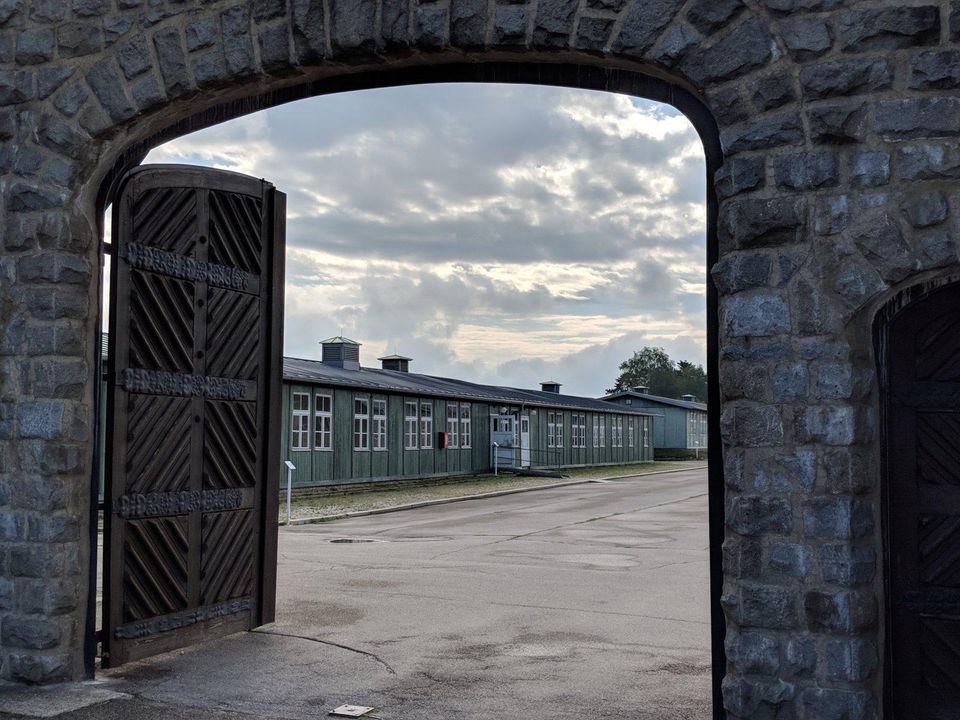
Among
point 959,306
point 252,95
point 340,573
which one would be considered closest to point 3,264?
point 252,95

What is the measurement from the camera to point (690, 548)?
48.7 ft

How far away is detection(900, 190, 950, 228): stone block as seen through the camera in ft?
15.7

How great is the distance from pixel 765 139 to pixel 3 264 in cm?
458

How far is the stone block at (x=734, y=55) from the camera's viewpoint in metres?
5.17

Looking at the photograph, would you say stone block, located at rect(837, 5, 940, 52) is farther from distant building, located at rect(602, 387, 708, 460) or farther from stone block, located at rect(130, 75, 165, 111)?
distant building, located at rect(602, 387, 708, 460)

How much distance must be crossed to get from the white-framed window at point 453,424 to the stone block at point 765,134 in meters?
31.0

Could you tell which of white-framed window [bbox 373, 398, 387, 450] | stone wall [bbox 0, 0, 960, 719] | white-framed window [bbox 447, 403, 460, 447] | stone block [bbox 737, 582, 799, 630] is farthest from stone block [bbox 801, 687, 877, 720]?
white-framed window [bbox 447, 403, 460, 447]

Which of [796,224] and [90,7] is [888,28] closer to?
A: [796,224]

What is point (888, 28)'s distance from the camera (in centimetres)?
497

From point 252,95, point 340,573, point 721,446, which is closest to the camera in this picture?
point 721,446

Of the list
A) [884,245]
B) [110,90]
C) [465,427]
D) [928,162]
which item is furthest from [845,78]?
[465,427]

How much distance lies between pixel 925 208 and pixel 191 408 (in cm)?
506

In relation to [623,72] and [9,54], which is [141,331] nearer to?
[9,54]

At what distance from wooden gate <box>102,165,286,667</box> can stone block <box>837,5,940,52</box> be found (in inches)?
179
